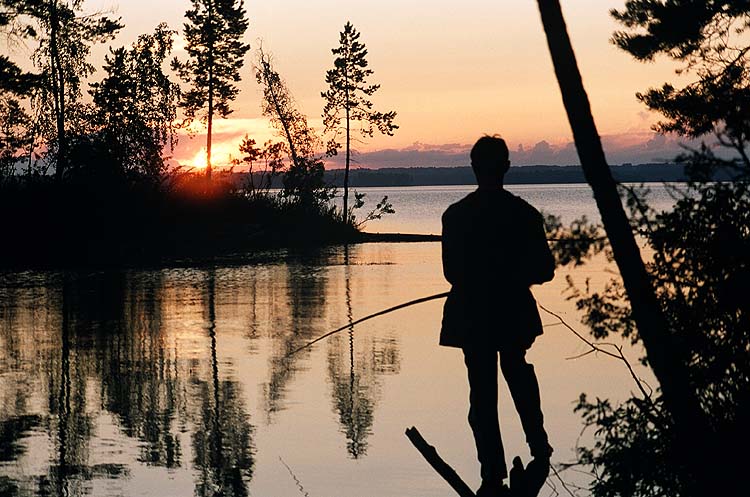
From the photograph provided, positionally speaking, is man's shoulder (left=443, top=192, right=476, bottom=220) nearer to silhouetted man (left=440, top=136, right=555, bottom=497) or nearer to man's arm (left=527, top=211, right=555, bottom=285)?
silhouetted man (left=440, top=136, right=555, bottom=497)

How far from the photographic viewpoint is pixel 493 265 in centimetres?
860

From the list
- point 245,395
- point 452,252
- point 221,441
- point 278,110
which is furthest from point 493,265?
point 278,110

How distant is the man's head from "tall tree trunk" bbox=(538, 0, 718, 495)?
37.9 inches

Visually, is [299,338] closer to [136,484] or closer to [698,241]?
[136,484]

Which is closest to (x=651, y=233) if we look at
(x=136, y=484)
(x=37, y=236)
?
(x=136, y=484)

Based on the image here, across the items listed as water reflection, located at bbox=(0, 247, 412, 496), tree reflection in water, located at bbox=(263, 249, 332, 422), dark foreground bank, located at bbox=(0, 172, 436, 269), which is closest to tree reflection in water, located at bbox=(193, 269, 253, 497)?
water reflection, located at bbox=(0, 247, 412, 496)

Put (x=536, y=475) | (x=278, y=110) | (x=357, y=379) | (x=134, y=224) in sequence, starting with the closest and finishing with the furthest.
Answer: (x=536, y=475) < (x=357, y=379) < (x=134, y=224) < (x=278, y=110)

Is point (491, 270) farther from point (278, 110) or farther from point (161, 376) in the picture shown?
point (278, 110)

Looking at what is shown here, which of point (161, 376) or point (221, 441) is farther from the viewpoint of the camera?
point (161, 376)

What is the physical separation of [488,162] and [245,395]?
9235 millimetres

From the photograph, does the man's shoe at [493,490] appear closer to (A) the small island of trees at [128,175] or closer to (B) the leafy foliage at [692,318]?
(B) the leafy foliage at [692,318]

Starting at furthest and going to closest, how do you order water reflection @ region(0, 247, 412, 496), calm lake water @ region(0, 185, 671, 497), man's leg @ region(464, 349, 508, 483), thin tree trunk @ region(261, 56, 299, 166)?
thin tree trunk @ region(261, 56, 299, 166)
water reflection @ region(0, 247, 412, 496)
calm lake water @ region(0, 185, 671, 497)
man's leg @ region(464, 349, 508, 483)

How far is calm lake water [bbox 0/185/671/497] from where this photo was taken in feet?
40.7

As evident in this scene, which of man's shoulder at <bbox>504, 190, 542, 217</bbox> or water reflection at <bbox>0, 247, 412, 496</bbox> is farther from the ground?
man's shoulder at <bbox>504, 190, 542, 217</bbox>
